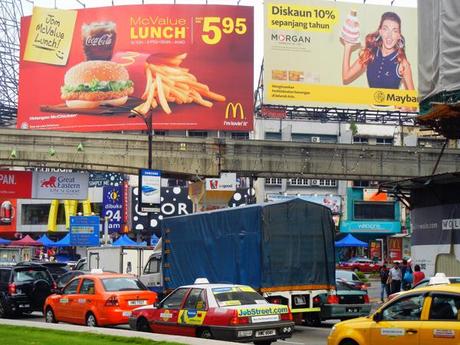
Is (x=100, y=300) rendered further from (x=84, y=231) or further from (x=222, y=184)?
(x=84, y=231)

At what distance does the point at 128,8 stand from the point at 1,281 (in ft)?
148

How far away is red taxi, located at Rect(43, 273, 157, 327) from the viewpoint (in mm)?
18203

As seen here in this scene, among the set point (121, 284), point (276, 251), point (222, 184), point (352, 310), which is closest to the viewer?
point (276, 251)

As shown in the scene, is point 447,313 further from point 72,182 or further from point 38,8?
point 38,8

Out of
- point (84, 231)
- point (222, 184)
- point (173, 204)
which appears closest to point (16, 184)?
point (222, 184)

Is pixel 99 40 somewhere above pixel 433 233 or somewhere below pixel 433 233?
above

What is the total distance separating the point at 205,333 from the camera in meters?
14.4

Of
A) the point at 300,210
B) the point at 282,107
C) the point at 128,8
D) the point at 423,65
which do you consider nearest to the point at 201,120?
the point at 282,107

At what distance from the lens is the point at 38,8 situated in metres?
65.2

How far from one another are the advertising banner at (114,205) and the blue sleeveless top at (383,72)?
2330 cm

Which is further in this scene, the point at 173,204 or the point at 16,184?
the point at 173,204

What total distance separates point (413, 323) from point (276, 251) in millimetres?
8406

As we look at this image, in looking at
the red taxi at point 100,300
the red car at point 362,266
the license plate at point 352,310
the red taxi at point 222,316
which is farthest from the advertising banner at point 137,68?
the red taxi at point 222,316

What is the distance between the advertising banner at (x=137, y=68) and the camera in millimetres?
62875
